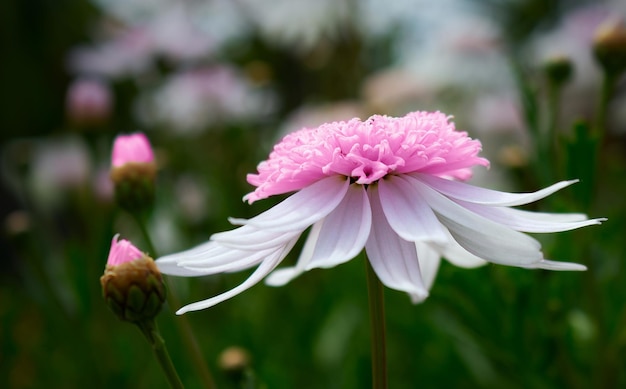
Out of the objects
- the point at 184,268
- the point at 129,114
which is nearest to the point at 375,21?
the point at 184,268

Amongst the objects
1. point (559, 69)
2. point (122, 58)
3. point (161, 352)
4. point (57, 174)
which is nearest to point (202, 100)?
point (122, 58)

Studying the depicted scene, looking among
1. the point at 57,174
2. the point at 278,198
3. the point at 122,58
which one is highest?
the point at 122,58

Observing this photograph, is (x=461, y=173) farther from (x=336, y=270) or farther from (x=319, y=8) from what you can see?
(x=319, y=8)

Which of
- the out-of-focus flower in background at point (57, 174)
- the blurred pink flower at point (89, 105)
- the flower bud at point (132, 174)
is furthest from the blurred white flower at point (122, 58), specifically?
the flower bud at point (132, 174)

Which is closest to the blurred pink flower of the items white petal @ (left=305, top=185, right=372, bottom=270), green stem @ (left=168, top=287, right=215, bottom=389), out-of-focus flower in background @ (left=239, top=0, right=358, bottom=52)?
green stem @ (left=168, top=287, right=215, bottom=389)

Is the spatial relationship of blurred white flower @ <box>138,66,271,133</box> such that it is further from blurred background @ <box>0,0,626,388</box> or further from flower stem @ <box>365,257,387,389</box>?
flower stem @ <box>365,257,387,389</box>

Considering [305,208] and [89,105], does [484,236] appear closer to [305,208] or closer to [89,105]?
[305,208]

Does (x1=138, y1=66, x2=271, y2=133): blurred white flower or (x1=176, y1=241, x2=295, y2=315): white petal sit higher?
(x1=138, y1=66, x2=271, y2=133): blurred white flower
